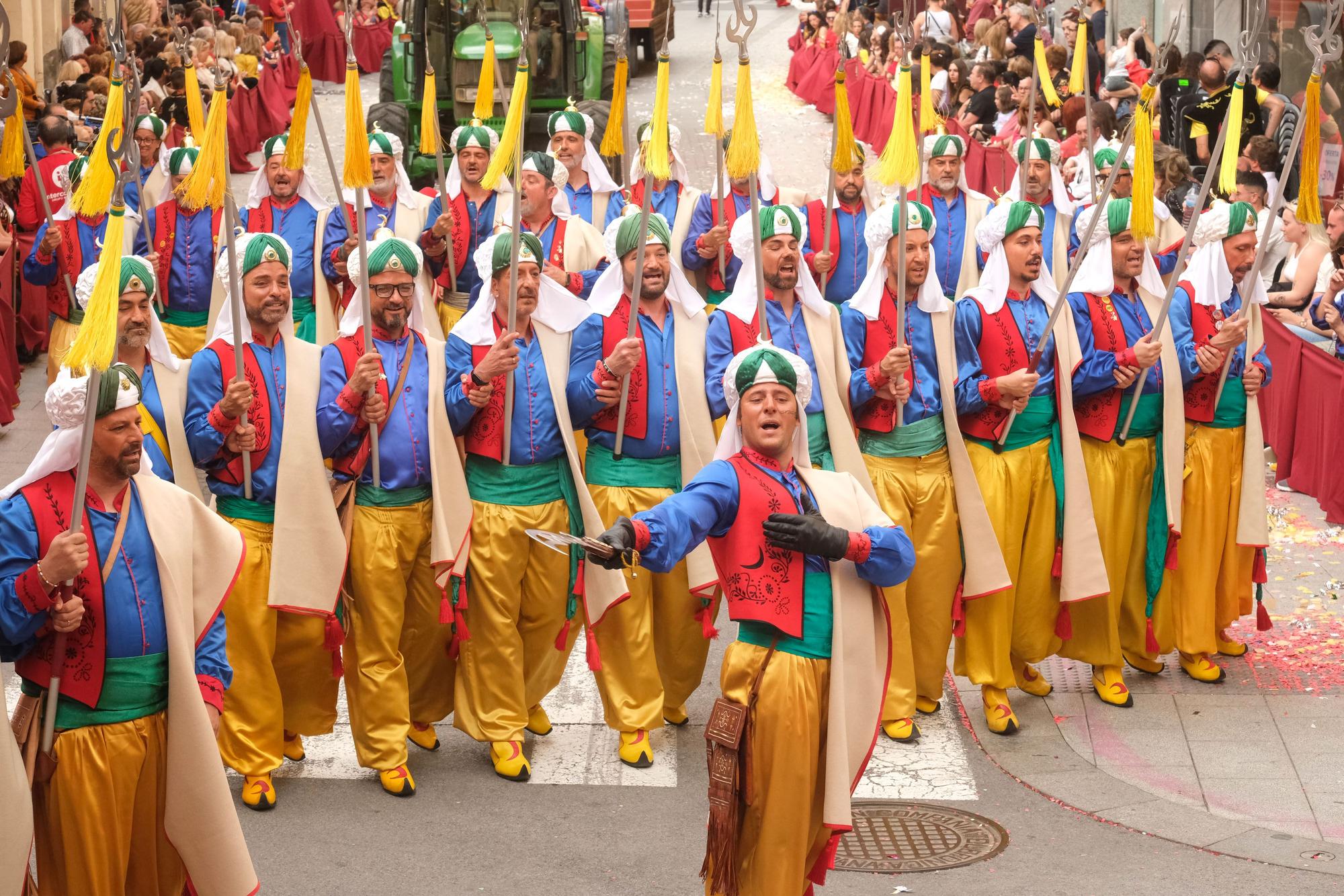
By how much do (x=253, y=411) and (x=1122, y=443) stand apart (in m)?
3.73

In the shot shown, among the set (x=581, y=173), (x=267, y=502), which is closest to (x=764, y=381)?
(x=267, y=502)

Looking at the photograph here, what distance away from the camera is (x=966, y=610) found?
7711 mm

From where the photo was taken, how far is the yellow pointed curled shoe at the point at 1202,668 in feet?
26.8

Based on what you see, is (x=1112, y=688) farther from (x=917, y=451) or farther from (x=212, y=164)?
(x=212, y=164)

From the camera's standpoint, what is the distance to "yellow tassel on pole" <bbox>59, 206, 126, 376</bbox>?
185 inches

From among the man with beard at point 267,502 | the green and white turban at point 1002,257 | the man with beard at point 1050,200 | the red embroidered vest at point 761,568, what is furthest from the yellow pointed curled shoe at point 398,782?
the man with beard at point 1050,200

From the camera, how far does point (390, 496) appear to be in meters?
6.93

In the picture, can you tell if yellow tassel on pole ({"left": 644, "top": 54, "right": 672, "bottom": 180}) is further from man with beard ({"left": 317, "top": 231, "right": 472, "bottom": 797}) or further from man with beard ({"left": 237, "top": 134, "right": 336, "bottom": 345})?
man with beard ({"left": 237, "top": 134, "right": 336, "bottom": 345})

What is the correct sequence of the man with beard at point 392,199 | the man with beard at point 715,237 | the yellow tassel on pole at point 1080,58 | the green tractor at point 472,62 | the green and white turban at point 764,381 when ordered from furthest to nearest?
the green tractor at point 472,62 → the man with beard at point 392,199 → the man with beard at point 715,237 → the yellow tassel on pole at point 1080,58 → the green and white turban at point 764,381

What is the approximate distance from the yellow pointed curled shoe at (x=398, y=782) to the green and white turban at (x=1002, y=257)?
305cm

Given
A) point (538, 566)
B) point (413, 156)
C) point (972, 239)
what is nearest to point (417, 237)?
point (972, 239)

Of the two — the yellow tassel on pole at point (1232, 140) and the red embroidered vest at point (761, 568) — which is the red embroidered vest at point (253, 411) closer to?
the red embroidered vest at point (761, 568)

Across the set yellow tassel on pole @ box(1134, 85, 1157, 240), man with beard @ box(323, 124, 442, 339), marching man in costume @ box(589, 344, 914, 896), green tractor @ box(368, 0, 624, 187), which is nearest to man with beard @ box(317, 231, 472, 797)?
marching man in costume @ box(589, 344, 914, 896)

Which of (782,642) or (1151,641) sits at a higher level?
(782,642)
